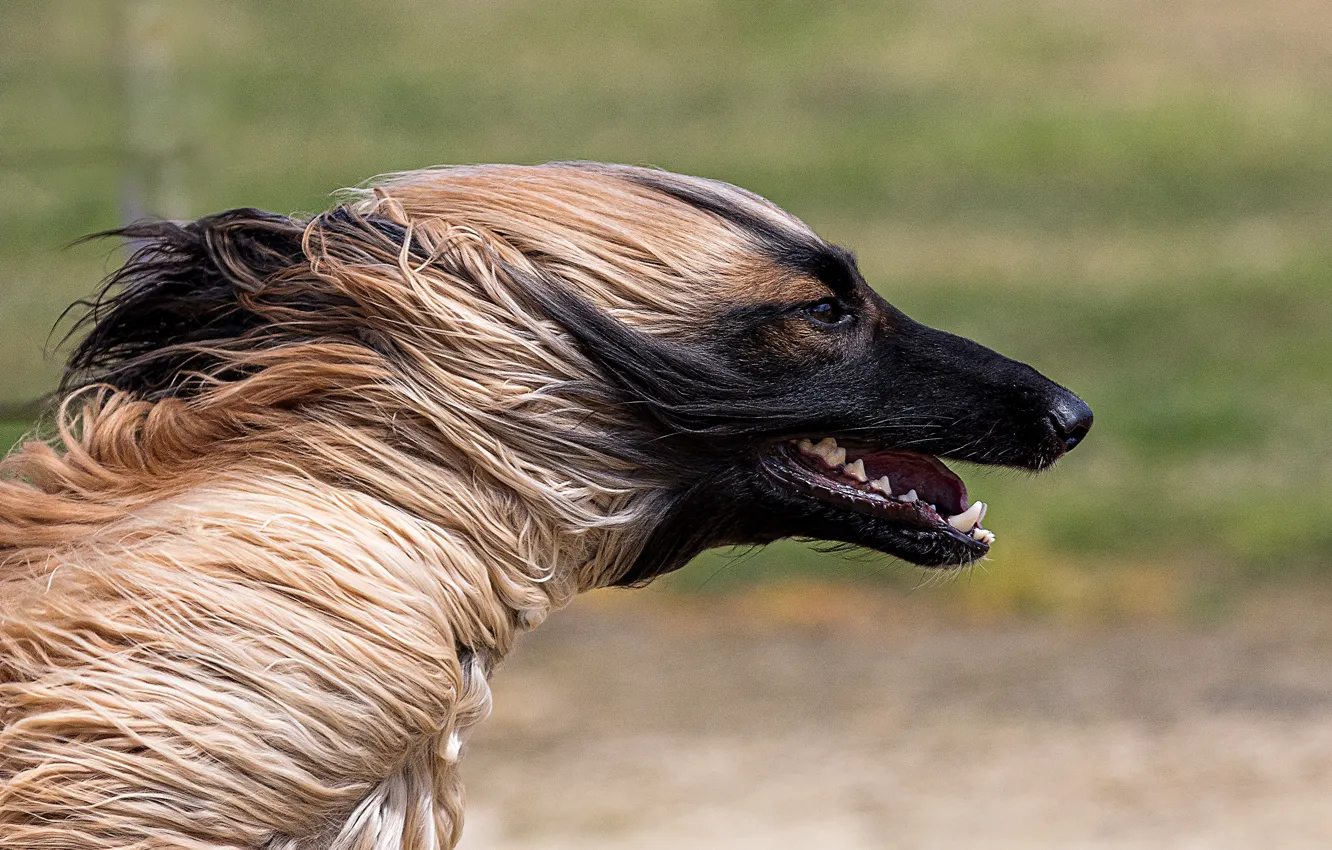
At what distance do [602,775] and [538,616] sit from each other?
3652 millimetres

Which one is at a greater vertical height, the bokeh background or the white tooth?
the bokeh background

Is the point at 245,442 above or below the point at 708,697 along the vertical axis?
below

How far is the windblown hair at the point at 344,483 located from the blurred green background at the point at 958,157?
2626 mm

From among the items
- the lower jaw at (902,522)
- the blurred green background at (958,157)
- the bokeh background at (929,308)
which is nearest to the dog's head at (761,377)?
the lower jaw at (902,522)

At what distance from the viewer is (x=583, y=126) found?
13.3 metres

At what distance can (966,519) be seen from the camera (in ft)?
8.27

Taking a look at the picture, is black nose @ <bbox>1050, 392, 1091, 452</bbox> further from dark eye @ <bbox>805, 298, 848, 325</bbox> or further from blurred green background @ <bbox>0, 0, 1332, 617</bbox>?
blurred green background @ <bbox>0, 0, 1332, 617</bbox>

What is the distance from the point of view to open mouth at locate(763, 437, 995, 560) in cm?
240

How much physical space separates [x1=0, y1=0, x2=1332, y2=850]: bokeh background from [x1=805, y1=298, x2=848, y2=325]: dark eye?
732 mm

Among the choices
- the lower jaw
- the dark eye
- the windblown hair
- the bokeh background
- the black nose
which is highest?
the bokeh background

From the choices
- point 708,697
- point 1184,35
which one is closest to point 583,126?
point 1184,35

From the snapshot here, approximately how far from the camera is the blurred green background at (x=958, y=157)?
6164 millimetres

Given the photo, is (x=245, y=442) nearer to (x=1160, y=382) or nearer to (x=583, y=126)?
(x=1160, y=382)

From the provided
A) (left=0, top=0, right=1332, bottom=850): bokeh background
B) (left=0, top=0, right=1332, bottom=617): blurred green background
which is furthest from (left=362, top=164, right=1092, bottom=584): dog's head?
(left=0, top=0, right=1332, bottom=617): blurred green background
